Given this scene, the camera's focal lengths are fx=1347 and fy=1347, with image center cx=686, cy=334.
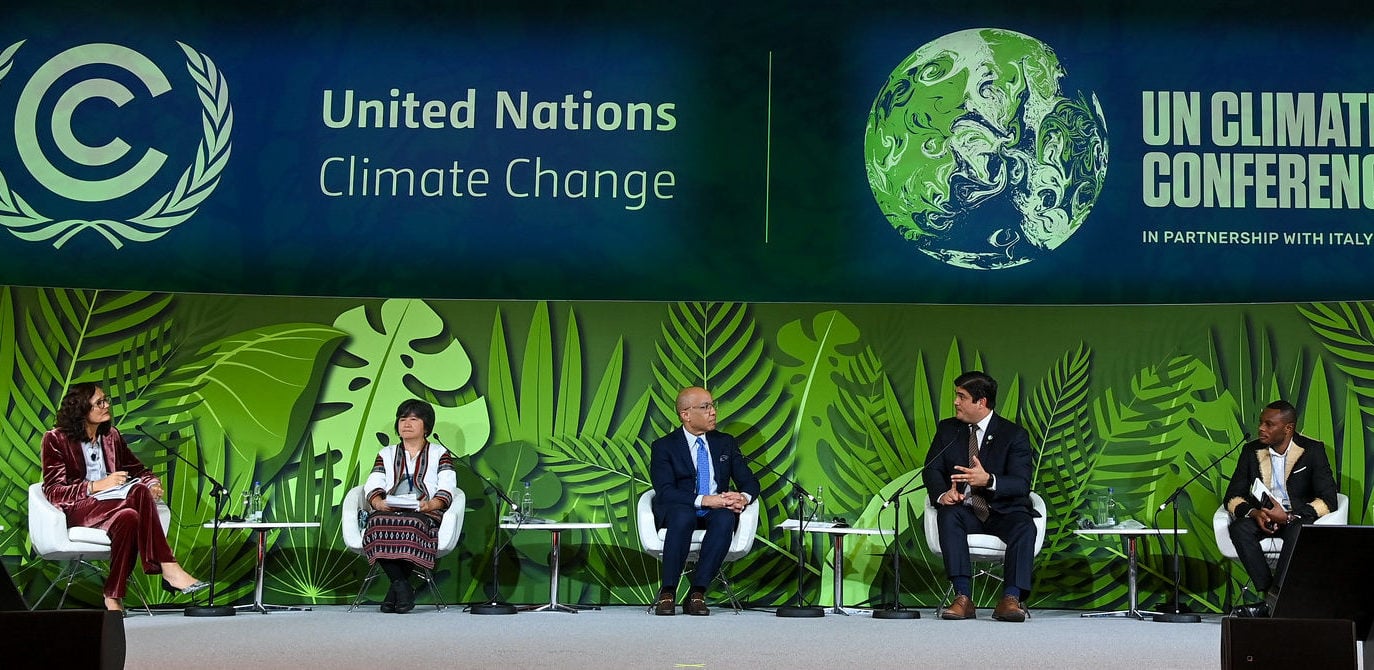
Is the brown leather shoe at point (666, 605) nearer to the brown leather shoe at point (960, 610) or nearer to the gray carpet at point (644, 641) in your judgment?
the gray carpet at point (644, 641)

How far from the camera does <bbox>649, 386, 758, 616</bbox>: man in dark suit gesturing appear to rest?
22.1 ft

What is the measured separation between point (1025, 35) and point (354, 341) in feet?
14.3

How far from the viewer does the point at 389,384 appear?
7531mm

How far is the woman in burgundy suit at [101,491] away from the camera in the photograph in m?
6.35

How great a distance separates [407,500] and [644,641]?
6.71 ft

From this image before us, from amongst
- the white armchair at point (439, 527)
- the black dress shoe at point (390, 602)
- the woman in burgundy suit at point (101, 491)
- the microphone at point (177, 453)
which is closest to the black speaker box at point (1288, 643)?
the white armchair at point (439, 527)

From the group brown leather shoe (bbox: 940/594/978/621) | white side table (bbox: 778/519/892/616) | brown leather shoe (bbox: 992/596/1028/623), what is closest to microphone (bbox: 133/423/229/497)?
white side table (bbox: 778/519/892/616)

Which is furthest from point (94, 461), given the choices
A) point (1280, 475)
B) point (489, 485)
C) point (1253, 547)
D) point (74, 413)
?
point (1280, 475)

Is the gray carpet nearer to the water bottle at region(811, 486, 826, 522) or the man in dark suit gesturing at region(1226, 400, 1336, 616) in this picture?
the man in dark suit gesturing at region(1226, 400, 1336, 616)

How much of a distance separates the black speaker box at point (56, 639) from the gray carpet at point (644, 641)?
1730 millimetres

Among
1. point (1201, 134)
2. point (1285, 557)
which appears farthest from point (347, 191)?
point (1285, 557)

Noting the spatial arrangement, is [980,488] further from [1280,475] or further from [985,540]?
[1280,475]

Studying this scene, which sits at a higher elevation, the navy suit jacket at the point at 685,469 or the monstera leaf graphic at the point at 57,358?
the monstera leaf graphic at the point at 57,358

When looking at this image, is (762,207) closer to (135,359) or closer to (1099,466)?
(1099,466)
